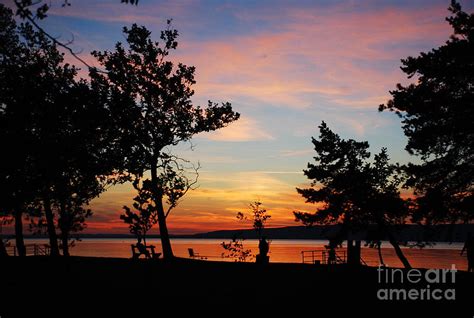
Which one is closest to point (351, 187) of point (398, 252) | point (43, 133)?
point (398, 252)

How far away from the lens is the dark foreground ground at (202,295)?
12.2 m

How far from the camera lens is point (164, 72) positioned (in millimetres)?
34656

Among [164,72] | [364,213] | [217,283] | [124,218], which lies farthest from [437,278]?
[124,218]

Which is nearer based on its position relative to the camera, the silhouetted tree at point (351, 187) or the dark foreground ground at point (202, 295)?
the dark foreground ground at point (202, 295)

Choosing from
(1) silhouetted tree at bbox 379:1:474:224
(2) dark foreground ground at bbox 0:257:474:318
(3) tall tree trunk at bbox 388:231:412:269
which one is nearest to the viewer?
(2) dark foreground ground at bbox 0:257:474:318

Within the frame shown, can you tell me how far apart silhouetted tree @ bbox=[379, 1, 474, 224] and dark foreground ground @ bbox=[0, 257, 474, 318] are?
8512mm

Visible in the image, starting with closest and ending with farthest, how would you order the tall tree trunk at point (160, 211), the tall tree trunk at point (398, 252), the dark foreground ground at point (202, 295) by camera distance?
the dark foreground ground at point (202, 295), the tall tree trunk at point (160, 211), the tall tree trunk at point (398, 252)

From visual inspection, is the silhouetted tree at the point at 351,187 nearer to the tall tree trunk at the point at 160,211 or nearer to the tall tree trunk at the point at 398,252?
the tall tree trunk at the point at 398,252

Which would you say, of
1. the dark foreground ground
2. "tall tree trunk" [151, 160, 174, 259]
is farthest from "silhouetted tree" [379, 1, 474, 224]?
"tall tree trunk" [151, 160, 174, 259]

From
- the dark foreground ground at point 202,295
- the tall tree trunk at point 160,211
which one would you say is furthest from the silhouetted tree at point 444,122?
the tall tree trunk at point 160,211

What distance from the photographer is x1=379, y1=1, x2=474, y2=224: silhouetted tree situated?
86.0 feet

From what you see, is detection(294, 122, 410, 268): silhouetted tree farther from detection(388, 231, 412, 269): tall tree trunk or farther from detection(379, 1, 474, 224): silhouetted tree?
detection(379, 1, 474, 224): silhouetted tree

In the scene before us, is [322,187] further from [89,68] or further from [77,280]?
[89,68]

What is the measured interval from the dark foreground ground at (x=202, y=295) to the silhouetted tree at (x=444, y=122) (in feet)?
27.9
